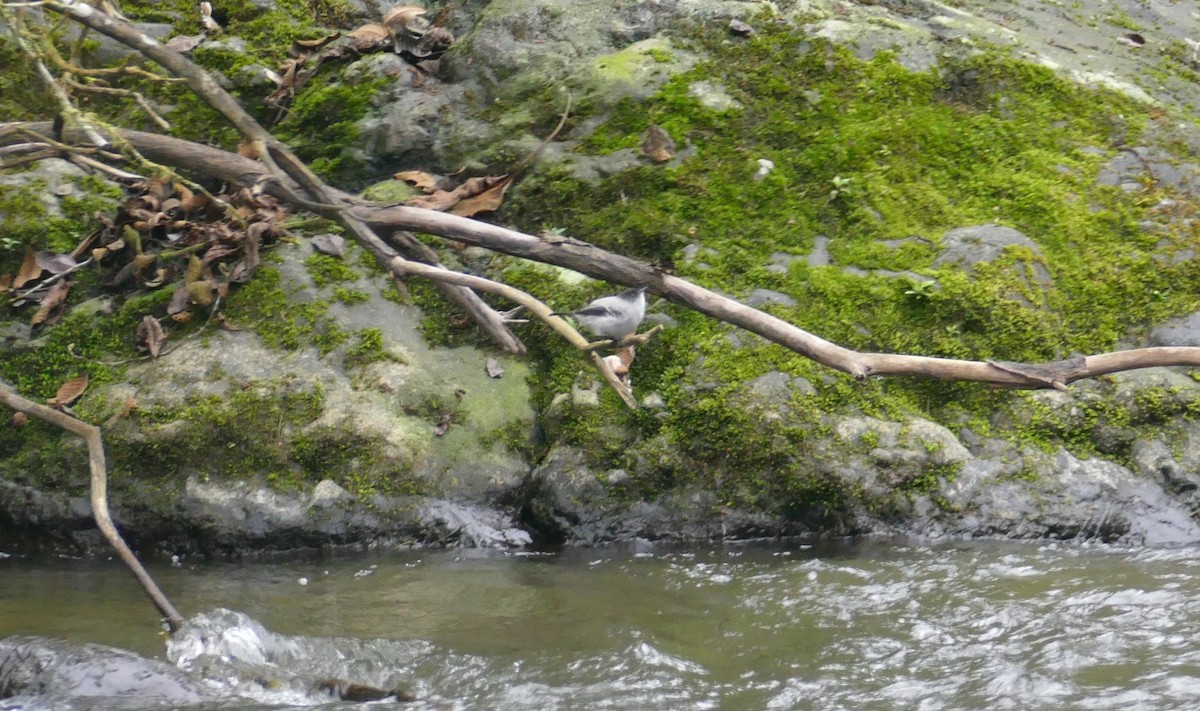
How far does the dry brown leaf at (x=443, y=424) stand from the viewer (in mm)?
4672

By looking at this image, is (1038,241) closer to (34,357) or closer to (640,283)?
(640,283)

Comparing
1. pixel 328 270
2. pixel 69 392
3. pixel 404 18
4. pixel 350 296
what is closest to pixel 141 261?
pixel 69 392

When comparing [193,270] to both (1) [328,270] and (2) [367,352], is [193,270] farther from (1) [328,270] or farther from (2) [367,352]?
(2) [367,352]

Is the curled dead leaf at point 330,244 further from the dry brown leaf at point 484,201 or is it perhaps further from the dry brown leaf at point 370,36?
the dry brown leaf at point 370,36

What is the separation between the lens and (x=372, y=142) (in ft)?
19.5

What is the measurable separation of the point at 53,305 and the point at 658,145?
321 centimetres

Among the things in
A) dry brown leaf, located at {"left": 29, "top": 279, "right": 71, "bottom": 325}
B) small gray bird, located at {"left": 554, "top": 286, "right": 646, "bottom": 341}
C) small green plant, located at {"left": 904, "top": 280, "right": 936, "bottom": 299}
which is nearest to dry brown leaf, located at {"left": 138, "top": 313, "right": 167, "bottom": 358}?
dry brown leaf, located at {"left": 29, "top": 279, "right": 71, "bottom": 325}

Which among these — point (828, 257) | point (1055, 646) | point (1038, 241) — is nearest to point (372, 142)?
point (828, 257)

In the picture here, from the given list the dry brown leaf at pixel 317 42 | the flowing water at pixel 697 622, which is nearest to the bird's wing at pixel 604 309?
the flowing water at pixel 697 622

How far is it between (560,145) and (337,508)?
94.2 inches

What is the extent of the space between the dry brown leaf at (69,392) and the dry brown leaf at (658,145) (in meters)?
3.05

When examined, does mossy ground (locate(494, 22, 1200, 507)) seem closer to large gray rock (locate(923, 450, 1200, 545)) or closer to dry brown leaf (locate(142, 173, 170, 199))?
large gray rock (locate(923, 450, 1200, 545))

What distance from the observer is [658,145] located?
5512mm

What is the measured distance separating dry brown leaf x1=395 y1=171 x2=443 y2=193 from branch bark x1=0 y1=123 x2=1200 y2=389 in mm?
774
